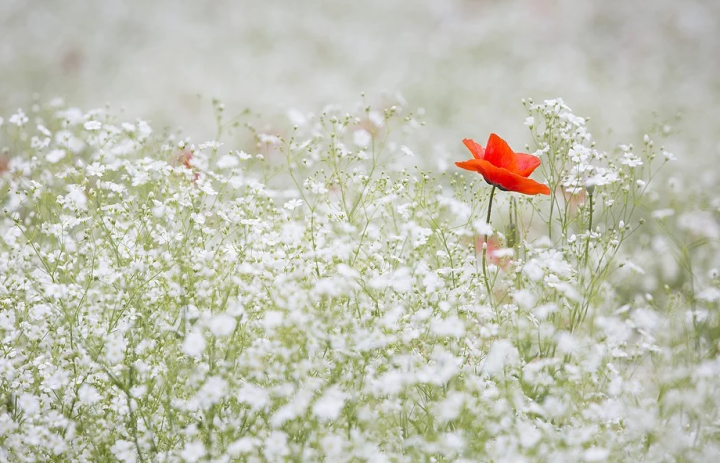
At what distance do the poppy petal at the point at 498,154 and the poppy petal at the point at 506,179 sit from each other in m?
0.05

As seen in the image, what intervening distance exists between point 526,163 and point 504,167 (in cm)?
5

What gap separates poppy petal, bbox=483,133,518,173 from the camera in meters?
1.59

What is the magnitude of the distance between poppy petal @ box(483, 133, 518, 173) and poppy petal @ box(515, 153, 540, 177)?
0.02 m

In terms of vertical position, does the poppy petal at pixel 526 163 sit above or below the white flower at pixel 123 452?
above

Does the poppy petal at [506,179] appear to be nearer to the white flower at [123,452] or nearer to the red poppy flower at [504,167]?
the red poppy flower at [504,167]

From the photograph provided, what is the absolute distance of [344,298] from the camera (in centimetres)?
146

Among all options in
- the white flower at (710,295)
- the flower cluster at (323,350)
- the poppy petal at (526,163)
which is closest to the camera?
the flower cluster at (323,350)

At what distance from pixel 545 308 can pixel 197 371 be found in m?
0.65

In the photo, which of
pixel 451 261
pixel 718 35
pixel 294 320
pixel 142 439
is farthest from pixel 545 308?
pixel 718 35

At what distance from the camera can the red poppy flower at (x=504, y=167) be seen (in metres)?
1.52

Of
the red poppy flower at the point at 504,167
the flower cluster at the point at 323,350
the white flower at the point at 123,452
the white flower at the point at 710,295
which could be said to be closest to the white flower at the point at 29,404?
the flower cluster at the point at 323,350

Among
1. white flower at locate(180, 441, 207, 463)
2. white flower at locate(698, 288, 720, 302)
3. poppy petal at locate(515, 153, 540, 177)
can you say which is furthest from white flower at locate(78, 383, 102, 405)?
white flower at locate(698, 288, 720, 302)

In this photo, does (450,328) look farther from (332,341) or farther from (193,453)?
(193,453)

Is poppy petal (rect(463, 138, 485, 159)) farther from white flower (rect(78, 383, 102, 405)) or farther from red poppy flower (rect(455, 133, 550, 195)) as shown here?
white flower (rect(78, 383, 102, 405))
